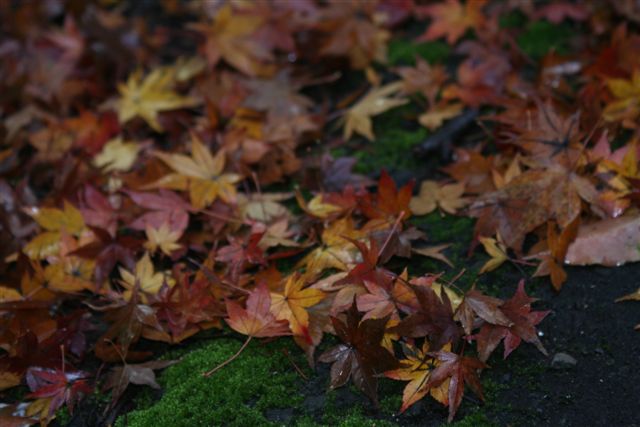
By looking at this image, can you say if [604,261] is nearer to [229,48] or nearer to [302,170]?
[302,170]

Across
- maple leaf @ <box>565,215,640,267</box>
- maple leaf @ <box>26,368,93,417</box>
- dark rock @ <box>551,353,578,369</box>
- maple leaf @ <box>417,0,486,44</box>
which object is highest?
maple leaf @ <box>417,0,486,44</box>

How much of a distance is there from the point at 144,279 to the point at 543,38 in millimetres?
2117

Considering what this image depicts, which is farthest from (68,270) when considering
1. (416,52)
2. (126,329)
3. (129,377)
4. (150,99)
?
(416,52)

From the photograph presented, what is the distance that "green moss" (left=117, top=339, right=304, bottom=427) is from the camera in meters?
1.75

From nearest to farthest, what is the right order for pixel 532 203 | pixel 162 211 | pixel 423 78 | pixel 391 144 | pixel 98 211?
pixel 532 203, pixel 162 211, pixel 98 211, pixel 391 144, pixel 423 78

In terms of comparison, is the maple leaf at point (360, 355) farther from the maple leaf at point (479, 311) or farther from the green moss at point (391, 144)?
the green moss at point (391, 144)

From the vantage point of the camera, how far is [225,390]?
71.1 inches

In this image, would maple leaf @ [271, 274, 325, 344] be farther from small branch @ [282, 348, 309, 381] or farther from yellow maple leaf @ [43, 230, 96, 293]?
yellow maple leaf @ [43, 230, 96, 293]

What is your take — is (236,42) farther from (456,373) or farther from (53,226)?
(456,373)

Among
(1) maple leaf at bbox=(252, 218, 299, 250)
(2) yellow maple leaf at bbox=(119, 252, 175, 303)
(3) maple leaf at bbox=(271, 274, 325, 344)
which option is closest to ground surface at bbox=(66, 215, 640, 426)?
(3) maple leaf at bbox=(271, 274, 325, 344)

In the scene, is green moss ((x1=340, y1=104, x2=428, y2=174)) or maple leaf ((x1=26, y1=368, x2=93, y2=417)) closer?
maple leaf ((x1=26, y1=368, x2=93, y2=417))

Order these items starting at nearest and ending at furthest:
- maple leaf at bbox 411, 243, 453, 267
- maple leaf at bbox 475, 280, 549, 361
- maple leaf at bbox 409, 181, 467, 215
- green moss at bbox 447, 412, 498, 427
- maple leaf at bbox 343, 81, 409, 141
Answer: green moss at bbox 447, 412, 498, 427, maple leaf at bbox 475, 280, 549, 361, maple leaf at bbox 411, 243, 453, 267, maple leaf at bbox 409, 181, 467, 215, maple leaf at bbox 343, 81, 409, 141

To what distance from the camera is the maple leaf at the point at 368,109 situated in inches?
108

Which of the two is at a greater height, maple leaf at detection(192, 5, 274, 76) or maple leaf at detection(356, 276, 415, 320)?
maple leaf at detection(192, 5, 274, 76)
